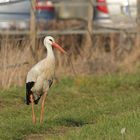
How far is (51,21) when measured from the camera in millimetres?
19250

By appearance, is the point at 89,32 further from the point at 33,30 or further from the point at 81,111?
the point at 81,111

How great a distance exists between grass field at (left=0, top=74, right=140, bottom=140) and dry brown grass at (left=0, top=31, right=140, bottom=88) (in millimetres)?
614

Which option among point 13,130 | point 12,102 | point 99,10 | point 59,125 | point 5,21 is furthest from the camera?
point 99,10

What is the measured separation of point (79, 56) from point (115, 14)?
11.3 ft

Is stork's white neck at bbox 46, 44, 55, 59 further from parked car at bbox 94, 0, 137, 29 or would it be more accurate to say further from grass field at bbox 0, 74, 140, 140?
parked car at bbox 94, 0, 137, 29

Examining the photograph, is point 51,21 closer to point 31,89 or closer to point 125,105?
point 125,105

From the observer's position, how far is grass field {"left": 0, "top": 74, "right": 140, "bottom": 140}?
31.5ft

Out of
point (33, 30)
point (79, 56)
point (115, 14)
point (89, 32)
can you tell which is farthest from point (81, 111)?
point (115, 14)

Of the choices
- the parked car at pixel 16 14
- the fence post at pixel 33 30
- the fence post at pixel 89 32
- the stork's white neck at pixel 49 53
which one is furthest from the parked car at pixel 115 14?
the stork's white neck at pixel 49 53

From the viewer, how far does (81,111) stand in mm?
12234

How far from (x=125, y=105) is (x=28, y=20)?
5.15 meters

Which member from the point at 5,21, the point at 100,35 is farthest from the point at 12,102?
the point at 100,35

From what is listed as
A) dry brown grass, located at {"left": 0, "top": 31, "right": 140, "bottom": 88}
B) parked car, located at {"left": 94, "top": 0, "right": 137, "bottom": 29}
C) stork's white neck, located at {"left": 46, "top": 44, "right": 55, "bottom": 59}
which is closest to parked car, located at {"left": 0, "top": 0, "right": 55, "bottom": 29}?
dry brown grass, located at {"left": 0, "top": 31, "right": 140, "bottom": 88}

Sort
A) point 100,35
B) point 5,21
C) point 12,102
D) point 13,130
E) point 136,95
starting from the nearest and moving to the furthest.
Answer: point 13,130
point 12,102
point 136,95
point 5,21
point 100,35
